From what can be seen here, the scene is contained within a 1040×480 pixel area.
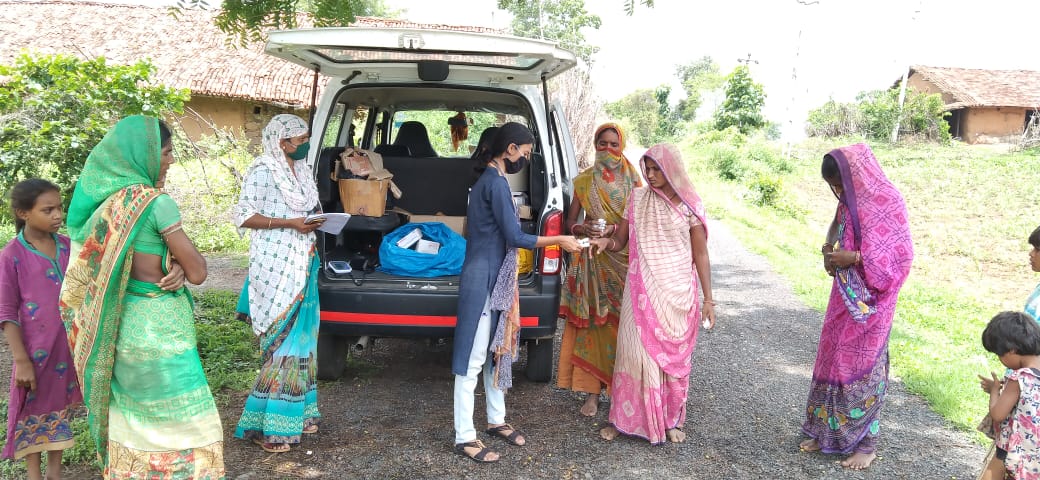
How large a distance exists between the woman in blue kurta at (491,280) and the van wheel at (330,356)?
1.30 m

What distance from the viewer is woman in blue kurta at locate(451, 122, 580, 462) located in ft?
11.2

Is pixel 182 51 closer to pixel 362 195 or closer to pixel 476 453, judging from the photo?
pixel 362 195

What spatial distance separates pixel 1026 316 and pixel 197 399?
3054mm

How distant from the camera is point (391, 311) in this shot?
398 cm

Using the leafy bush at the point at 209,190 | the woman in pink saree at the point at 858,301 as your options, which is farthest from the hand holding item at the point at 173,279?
the leafy bush at the point at 209,190

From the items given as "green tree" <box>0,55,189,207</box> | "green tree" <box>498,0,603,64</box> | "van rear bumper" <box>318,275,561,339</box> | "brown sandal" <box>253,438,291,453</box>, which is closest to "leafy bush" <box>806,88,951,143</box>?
"green tree" <box>498,0,603,64</box>

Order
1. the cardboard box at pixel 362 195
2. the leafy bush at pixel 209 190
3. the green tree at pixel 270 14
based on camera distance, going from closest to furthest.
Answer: the green tree at pixel 270 14, the cardboard box at pixel 362 195, the leafy bush at pixel 209 190

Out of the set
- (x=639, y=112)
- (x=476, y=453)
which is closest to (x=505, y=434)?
(x=476, y=453)

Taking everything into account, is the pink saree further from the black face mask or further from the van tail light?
the black face mask

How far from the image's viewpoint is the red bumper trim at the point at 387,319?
3.99 metres

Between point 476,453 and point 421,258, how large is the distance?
1.25m

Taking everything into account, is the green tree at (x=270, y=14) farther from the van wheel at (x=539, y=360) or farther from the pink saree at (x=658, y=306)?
the van wheel at (x=539, y=360)

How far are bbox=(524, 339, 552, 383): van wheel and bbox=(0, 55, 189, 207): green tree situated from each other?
3996 mm

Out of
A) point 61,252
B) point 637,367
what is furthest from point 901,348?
point 61,252
